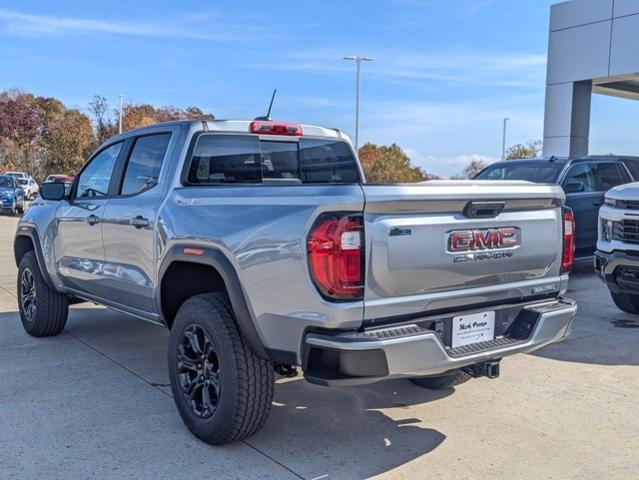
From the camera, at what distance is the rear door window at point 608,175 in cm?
943

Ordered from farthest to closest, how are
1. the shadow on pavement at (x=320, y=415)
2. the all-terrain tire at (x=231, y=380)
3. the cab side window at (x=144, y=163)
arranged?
the cab side window at (x=144, y=163) → the shadow on pavement at (x=320, y=415) → the all-terrain tire at (x=231, y=380)

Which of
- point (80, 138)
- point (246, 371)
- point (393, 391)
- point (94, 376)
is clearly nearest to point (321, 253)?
point (246, 371)

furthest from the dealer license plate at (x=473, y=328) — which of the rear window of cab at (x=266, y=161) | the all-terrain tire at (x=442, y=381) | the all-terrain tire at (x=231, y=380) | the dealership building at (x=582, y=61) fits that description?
the dealership building at (x=582, y=61)

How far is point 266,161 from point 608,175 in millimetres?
6731

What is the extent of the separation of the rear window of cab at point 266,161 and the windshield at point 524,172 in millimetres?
4568

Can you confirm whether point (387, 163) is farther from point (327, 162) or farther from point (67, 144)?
point (327, 162)

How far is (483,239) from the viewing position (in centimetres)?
338

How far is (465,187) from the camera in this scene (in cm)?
335

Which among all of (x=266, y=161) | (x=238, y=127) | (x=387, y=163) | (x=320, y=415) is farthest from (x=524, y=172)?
(x=387, y=163)

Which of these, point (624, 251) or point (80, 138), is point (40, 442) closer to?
point (624, 251)

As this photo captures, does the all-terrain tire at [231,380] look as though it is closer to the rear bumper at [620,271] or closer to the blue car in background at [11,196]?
the rear bumper at [620,271]

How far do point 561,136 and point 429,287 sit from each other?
15.0 m

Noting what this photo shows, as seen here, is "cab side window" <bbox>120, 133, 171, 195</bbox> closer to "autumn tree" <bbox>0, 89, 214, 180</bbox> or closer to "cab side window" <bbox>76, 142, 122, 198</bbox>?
"cab side window" <bbox>76, 142, 122, 198</bbox>

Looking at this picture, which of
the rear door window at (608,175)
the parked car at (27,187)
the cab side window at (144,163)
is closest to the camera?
the cab side window at (144,163)
